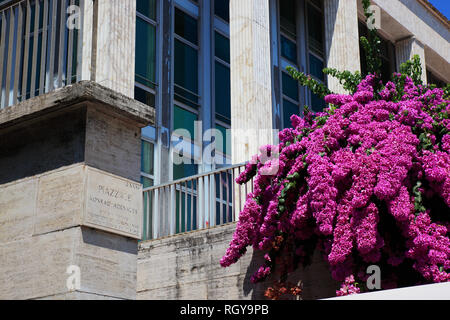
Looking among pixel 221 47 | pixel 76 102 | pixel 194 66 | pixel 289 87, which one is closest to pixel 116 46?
pixel 194 66

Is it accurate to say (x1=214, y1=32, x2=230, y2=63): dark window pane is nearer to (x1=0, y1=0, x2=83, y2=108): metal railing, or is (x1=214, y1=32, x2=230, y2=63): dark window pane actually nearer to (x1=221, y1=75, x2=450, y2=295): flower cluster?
(x1=221, y1=75, x2=450, y2=295): flower cluster

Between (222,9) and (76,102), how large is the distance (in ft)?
56.2

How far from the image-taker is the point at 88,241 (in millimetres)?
4895

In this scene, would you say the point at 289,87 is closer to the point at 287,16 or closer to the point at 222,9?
the point at 287,16

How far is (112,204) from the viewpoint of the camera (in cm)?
510

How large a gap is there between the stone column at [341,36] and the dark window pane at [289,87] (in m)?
1.40

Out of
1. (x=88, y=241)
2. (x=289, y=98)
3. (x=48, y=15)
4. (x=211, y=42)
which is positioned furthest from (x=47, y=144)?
(x=289, y=98)

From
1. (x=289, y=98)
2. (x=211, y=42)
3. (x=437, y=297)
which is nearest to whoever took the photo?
(x=437, y=297)

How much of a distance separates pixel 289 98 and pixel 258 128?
18.3 ft

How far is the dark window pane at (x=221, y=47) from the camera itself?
2121 cm

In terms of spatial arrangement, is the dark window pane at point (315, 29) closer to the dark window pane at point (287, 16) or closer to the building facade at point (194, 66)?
the building facade at point (194, 66)

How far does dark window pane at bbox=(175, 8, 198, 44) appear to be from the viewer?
20031mm
